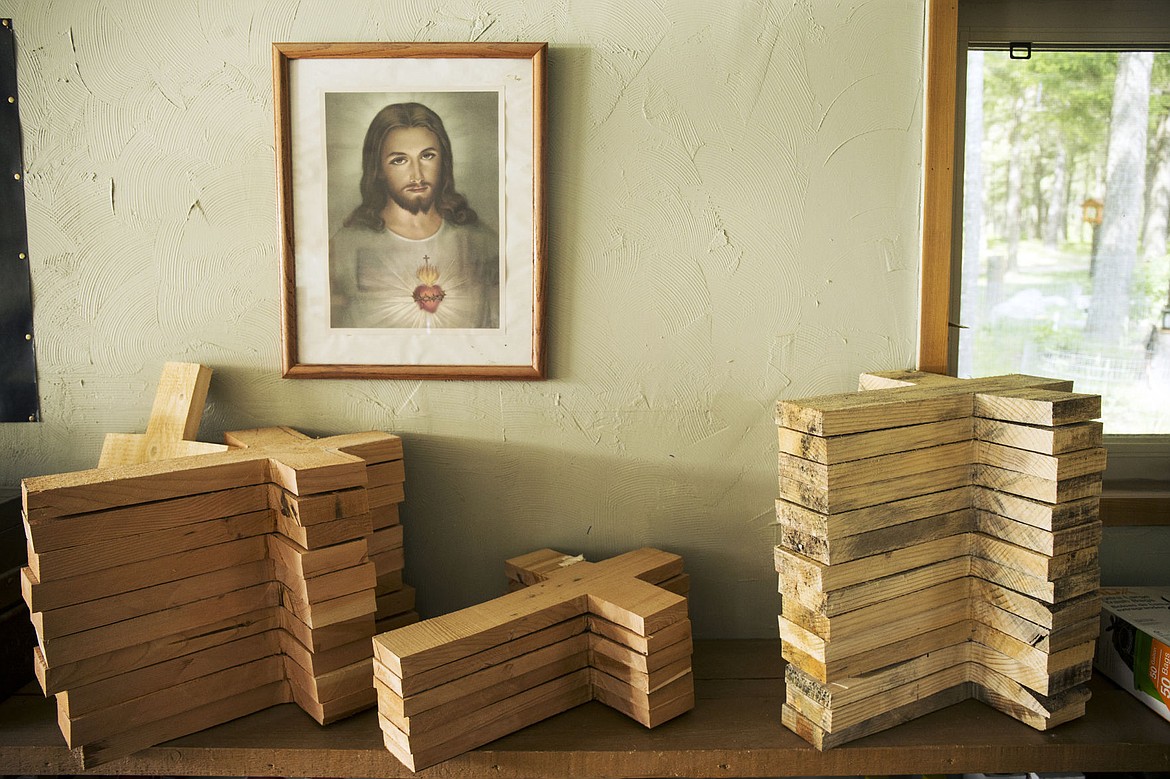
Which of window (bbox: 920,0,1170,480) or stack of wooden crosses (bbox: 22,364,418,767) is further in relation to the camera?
window (bbox: 920,0,1170,480)

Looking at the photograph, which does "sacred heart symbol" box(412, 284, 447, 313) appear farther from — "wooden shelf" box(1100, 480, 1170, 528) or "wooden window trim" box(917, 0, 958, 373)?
"wooden shelf" box(1100, 480, 1170, 528)

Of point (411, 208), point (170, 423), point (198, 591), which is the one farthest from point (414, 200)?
point (198, 591)

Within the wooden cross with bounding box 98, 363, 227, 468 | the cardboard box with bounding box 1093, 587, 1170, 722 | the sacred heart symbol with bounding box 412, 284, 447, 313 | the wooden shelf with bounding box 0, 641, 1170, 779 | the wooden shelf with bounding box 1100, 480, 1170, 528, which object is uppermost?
the sacred heart symbol with bounding box 412, 284, 447, 313

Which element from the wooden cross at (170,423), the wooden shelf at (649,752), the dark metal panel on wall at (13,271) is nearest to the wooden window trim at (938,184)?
the wooden shelf at (649,752)

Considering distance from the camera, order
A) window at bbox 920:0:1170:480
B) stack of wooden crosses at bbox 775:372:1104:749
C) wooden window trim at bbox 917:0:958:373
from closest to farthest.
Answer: stack of wooden crosses at bbox 775:372:1104:749 < wooden window trim at bbox 917:0:958:373 < window at bbox 920:0:1170:480

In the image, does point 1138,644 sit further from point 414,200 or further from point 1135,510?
point 414,200

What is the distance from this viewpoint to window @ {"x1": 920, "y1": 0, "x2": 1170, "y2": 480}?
192 cm

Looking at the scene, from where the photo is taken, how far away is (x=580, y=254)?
1.90m

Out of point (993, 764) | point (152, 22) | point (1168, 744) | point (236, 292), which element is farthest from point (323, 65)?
point (1168, 744)

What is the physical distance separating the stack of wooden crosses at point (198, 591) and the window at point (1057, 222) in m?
1.35

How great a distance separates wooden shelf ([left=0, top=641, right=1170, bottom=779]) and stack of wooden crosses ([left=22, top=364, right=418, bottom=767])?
0.07 meters

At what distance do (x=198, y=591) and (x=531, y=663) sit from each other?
2.07ft

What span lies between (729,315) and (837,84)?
554 millimetres

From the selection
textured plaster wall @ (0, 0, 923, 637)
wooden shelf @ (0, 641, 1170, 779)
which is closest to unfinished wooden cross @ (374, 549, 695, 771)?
wooden shelf @ (0, 641, 1170, 779)
